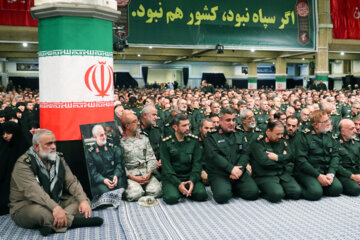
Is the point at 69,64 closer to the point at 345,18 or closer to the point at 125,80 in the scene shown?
the point at 345,18

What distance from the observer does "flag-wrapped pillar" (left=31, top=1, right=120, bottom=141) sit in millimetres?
3830

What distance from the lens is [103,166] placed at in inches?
155

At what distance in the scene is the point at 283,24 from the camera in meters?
14.1

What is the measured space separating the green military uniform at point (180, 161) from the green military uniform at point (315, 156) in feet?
4.27

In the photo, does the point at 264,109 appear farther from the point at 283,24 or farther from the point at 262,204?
the point at 283,24

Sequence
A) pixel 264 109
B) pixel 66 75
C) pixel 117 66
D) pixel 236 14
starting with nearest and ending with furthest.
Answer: pixel 66 75 → pixel 264 109 → pixel 236 14 → pixel 117 66

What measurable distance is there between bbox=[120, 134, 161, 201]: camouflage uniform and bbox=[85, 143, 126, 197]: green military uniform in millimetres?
186

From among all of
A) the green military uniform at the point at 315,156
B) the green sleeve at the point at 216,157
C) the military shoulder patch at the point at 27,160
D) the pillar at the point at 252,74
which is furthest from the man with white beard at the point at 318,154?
the pillar at the point at 252,74

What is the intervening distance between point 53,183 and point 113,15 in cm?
211

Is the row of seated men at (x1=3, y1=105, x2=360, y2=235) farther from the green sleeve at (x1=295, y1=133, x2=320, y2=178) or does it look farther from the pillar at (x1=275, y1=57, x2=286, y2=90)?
the pillar at (x1=275, y1=57, x2=286, y2=90)

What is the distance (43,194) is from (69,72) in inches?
56.4

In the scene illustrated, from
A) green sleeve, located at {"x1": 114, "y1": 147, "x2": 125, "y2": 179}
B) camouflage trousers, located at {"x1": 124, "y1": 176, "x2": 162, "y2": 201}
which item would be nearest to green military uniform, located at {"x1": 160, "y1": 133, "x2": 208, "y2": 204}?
camouflage trousers, located at {"x1": 124, "y1": 176, "x2": 162, "y2": 201}

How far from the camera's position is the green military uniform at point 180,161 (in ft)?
13.6

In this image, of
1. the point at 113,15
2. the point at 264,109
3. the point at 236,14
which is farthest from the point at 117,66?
the point at 113,15
